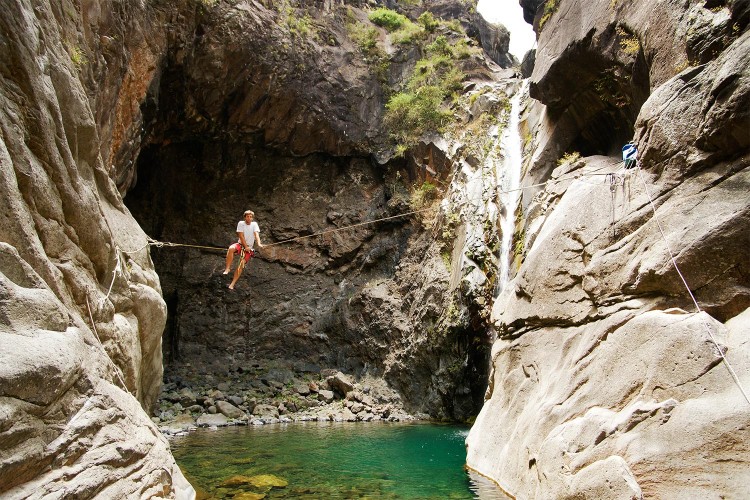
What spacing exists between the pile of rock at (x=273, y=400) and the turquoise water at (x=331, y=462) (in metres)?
1.38

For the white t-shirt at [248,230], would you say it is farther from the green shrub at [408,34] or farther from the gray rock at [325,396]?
the green shrub at [408,34]

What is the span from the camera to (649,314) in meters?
6.18

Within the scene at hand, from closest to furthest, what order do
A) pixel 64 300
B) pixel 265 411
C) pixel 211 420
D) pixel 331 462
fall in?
pixel 64 300 < pixel 331 462 < pixel 211 420 < pixel 265 411

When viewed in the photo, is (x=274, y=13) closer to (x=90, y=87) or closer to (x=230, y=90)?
(x=230, y=90)

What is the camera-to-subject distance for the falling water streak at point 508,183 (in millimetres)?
14578

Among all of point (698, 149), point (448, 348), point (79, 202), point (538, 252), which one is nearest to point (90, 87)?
point (79, 202)

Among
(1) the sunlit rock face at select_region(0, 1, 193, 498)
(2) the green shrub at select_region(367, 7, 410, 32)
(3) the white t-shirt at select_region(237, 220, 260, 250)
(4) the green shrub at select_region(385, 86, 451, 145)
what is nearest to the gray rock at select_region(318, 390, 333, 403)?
(3) the white t-shirt at select_region(237, 220, 260, 250)

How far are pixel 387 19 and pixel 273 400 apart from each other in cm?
1813

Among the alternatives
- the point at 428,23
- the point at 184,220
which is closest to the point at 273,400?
the point at 184,220

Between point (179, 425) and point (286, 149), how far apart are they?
474 inches

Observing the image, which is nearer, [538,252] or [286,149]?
[538,252]

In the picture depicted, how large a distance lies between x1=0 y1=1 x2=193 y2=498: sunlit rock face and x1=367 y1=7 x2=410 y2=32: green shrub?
711 inches

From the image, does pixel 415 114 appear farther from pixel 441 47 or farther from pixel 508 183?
pixel 508 183

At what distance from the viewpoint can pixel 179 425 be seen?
14680mm
